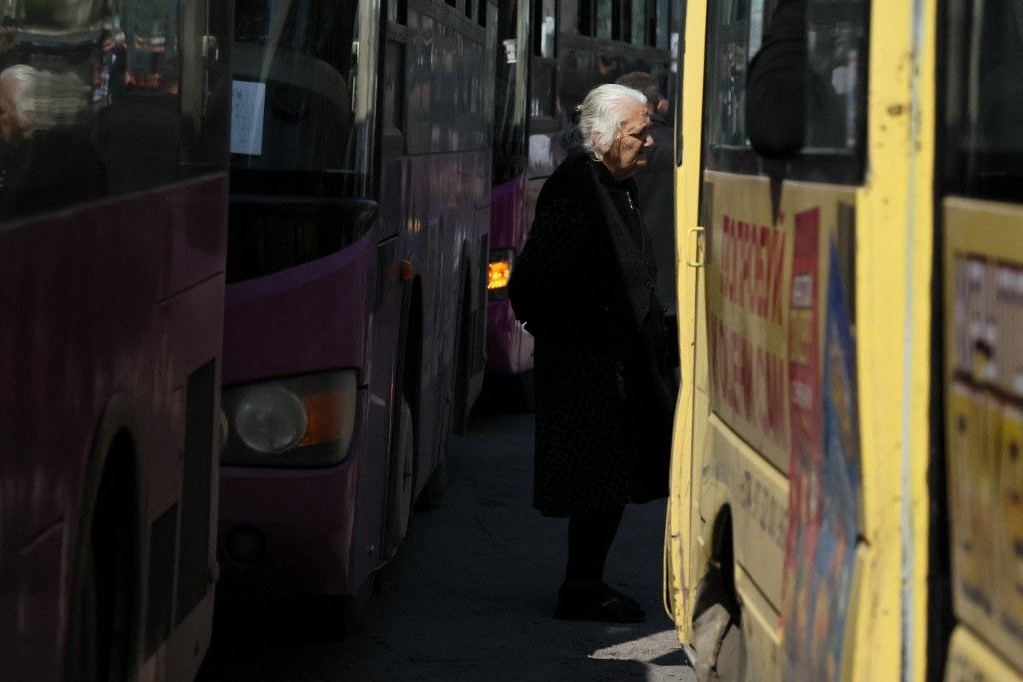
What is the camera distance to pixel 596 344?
296 inches

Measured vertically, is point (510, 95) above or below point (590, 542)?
above

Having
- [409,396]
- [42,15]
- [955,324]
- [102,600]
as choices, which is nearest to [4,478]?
[42,15]

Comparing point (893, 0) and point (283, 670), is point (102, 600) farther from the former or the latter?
point (283, 670)

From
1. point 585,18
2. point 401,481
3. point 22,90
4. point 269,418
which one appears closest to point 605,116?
point 401,481

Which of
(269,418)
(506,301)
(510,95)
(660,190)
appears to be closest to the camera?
(269,418)

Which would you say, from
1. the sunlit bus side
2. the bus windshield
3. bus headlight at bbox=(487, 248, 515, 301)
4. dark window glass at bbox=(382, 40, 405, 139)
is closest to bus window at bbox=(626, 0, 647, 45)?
bus headlight at bbox=(487, 248, 515, 301)

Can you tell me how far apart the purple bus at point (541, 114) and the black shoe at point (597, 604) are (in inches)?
194

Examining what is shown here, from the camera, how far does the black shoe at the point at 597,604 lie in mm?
7730

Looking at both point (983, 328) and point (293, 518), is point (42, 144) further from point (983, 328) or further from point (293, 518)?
point (293, 518)

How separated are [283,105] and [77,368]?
2.69 m

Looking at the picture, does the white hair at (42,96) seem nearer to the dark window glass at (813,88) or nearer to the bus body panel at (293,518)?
the dark window glass at (813,88)

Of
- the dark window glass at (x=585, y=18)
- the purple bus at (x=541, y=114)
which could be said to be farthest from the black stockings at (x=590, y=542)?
the dark window glass at (x=585, y=18)

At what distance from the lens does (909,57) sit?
125 inches

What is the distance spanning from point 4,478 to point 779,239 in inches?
61.7
